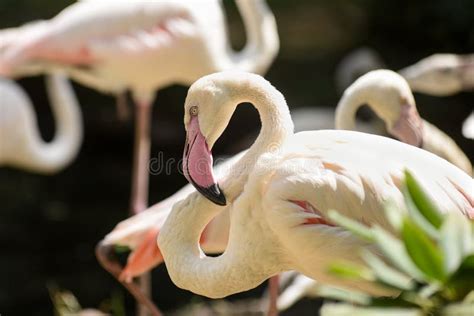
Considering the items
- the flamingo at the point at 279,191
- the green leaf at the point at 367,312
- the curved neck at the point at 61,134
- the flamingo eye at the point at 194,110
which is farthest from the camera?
the curved neck at the point at 61,134

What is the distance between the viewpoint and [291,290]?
432cm

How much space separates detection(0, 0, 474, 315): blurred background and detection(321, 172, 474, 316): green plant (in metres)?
4.79

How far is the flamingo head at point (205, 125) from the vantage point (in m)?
2.81

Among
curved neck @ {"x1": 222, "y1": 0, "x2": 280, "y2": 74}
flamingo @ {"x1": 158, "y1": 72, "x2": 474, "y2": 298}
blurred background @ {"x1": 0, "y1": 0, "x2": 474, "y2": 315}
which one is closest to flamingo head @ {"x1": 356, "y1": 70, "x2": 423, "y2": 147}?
flamingo @ {"x1": 158, "y1": 72, "x2": 474, "y2": 298}

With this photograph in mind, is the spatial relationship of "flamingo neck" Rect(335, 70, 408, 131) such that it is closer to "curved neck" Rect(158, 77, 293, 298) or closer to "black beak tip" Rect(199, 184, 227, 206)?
"curved neck" Rect(158, 77, 293, 298)

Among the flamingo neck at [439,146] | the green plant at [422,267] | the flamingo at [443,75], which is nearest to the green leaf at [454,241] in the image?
the green plant at [422,267]

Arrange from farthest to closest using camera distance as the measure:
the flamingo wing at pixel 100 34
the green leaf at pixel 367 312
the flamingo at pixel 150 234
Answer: the flamingo wing at pixel 100 34, the flamingo at pixel 150 234, the green leaf at pixel 367 312

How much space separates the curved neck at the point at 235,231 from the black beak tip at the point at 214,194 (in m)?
0.06

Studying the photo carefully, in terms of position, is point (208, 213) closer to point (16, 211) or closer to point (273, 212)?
point (273, 212)

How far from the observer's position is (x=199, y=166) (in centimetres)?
282

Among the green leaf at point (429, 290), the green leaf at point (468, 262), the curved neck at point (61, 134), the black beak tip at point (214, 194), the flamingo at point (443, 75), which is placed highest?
the green leaf at point (468, 262)

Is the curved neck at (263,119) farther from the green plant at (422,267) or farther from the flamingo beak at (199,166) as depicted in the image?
the green plant at (422,267)

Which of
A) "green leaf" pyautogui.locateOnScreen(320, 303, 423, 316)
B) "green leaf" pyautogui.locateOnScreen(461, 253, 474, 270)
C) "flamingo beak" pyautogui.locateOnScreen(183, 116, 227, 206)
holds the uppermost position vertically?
"green leaf" pyautogui.locateOnScreen(461, 253, 474, 270)

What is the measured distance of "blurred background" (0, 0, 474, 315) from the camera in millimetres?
6996
